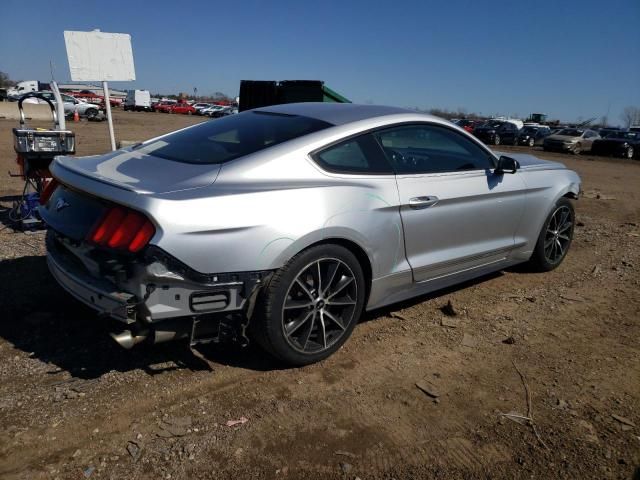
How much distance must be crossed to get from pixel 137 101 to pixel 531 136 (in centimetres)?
4081

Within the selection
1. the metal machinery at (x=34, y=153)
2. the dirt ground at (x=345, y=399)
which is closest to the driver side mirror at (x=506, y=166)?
the dirt ground at (x=345, y=399)

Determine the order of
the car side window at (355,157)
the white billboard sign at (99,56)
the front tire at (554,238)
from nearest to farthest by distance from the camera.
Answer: the car side window at (355,157) < the front tire at (554,238) < the white billboard sign at (99,56)

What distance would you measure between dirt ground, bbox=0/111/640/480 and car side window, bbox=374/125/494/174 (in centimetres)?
115

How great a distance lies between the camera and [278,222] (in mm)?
2758

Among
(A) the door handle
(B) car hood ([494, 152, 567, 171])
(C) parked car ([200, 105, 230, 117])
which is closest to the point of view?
(A) the door handle

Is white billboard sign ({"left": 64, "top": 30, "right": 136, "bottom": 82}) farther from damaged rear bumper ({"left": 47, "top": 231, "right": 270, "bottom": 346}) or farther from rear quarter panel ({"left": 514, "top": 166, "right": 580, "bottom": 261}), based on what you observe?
rear quarter panel ({"left": 514, "top": 166, "right": 580, "bottom": 261})

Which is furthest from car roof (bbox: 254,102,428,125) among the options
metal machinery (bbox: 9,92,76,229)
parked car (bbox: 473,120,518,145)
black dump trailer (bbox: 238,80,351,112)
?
parked car (bbox: 473,120,518,145)

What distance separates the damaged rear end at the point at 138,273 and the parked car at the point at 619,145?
27.5 metres

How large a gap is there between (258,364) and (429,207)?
1.54 meters

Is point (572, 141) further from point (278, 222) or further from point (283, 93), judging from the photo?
point (278, 222)

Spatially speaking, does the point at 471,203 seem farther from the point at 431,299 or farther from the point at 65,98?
the point at 65,98

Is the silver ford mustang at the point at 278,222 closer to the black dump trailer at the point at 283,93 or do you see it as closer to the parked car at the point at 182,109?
the black dump trailer at the point at 283,93

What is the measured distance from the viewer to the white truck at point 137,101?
54.8m

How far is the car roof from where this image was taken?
11.4 feet
